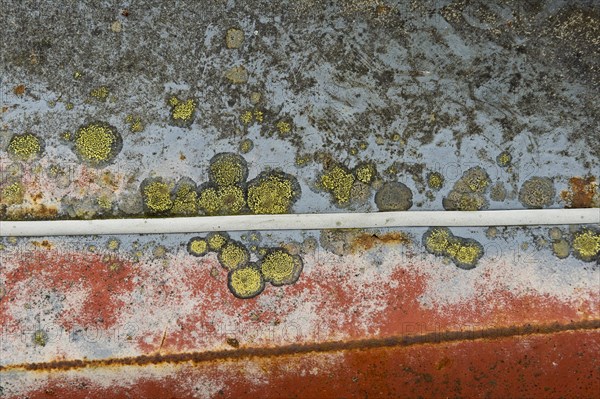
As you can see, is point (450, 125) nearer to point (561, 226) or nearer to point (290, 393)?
point (561, 226)

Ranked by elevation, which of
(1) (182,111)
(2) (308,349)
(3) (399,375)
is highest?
(1) (182,111)

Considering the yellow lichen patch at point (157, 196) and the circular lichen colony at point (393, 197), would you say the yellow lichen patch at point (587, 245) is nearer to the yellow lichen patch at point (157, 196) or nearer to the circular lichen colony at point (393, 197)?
the circular lichen colony at point (393, 197)

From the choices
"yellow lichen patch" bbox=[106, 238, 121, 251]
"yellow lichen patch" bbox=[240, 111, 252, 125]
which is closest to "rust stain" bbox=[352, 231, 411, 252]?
"yellow lichen patch" bbox=[240, 111, 252, 125]

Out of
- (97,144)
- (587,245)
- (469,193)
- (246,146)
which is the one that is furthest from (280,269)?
(587,245)

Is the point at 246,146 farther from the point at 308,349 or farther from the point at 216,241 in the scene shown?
the point at 308,349

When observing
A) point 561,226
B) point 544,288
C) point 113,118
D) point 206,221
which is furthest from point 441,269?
point 113,118
